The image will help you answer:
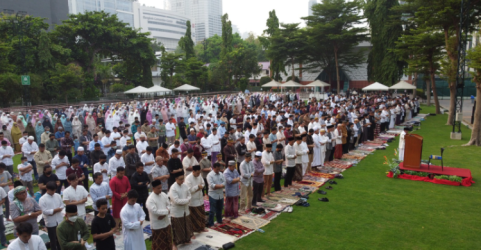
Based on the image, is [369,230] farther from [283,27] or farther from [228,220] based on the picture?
[283,27]

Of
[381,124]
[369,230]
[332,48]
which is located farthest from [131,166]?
[332,48]

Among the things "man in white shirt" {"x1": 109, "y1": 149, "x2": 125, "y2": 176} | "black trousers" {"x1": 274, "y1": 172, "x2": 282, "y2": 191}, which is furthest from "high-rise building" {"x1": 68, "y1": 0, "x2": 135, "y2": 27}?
"black trousers" {"x1": 274, "y1": 172, "x2": 282, "y2": 191}

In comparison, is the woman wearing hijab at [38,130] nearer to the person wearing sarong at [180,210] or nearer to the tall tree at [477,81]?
the person wearing sarong at [180,210]

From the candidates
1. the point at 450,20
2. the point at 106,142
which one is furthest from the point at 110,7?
the point at 106,142

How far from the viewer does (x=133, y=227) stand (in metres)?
5.07

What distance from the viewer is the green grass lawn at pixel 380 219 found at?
6.28 meters

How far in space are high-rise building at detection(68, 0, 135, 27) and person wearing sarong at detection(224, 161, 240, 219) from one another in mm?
110051

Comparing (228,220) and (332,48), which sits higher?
(332,48)

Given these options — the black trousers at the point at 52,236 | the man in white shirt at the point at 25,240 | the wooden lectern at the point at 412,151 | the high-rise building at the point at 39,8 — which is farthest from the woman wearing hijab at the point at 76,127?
the high-rise building at the point at 39,8

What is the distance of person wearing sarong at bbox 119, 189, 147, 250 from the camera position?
16.8ft

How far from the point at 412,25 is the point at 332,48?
32.4 ft

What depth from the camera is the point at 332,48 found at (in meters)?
37.7

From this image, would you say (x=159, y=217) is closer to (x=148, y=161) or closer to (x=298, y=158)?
(x=148, y=161)

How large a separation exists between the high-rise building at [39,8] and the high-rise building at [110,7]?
60.9m
